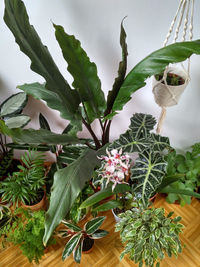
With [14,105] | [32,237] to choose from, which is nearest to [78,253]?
[32,237]

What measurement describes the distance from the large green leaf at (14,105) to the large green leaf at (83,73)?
499mm

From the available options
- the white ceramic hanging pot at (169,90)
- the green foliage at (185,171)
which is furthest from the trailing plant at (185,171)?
the white ceramic hanging pot at (169,90)

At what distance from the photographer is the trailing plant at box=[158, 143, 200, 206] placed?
152 cm

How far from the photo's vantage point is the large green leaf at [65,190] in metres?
0.97

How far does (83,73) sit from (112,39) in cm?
32

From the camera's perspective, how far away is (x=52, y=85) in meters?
1.09

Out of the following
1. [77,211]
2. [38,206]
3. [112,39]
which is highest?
[112,39]

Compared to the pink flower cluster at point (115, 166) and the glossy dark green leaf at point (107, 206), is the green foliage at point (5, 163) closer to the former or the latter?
the glossy dark green leaf at point (107, 206)

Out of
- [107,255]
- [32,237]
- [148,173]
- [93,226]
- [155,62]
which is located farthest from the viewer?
[107,255]

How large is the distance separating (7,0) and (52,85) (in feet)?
1.26

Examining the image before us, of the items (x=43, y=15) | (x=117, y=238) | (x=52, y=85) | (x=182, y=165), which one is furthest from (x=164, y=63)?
(x=117, y=238)

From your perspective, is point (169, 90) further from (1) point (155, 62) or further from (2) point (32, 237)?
(2) point (32, 237)

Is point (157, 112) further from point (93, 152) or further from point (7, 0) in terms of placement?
point (7, 0)

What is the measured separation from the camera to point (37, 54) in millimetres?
1042
